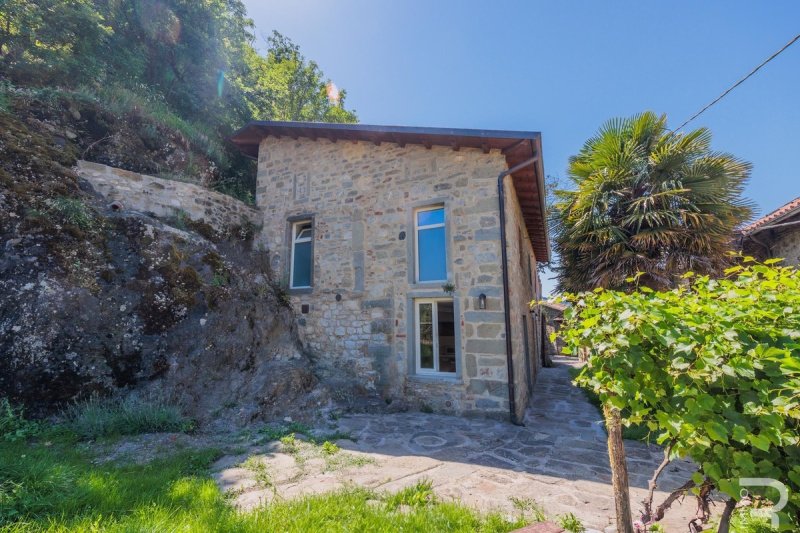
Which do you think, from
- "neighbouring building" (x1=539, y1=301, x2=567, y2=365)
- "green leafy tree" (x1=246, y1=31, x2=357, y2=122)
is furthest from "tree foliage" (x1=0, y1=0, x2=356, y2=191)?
"neighbouring building" (x1=539, y1=301, x2=567, y2=365)

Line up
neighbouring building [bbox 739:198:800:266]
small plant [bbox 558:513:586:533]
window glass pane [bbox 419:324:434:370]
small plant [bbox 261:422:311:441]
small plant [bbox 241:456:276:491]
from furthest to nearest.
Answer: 1. neighbouring building [bbox 739:198:800:266]
2. window glass pane [bbox 419:324:434:370]
3. small plant [bbox 261:422:311:441]
4. small plant [bbox 241:456:276:491]
5. small plant [bbox 558:513:586:533]

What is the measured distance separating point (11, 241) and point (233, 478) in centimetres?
495

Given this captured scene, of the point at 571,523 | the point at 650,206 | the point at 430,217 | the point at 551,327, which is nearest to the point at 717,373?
the point at 571,523

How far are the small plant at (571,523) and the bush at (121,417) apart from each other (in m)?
4.77

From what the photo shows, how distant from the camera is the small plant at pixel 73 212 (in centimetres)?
559

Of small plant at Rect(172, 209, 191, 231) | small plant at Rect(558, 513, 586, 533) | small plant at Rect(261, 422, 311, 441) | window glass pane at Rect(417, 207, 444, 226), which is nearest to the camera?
small plant at Rect(558, 513, 586, 533)

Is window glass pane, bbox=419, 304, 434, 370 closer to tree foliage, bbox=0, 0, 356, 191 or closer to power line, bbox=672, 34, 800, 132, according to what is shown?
power line, bbox=672, 34, 800, 132

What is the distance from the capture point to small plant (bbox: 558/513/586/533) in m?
2.79

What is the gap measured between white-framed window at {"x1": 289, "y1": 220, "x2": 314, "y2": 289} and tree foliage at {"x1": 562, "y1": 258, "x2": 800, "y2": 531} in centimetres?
707

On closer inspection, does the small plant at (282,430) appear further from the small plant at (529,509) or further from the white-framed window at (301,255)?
the white-framed window at (301,255)

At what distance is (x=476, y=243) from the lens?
650 cm

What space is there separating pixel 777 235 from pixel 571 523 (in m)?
11.3

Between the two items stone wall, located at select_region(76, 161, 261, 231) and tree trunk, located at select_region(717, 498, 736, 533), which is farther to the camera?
stone wall, located at select_region(76, 161, 261, 231)

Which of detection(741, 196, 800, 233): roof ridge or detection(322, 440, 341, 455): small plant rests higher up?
detection(741, 196, 800, 233): roof ridge
